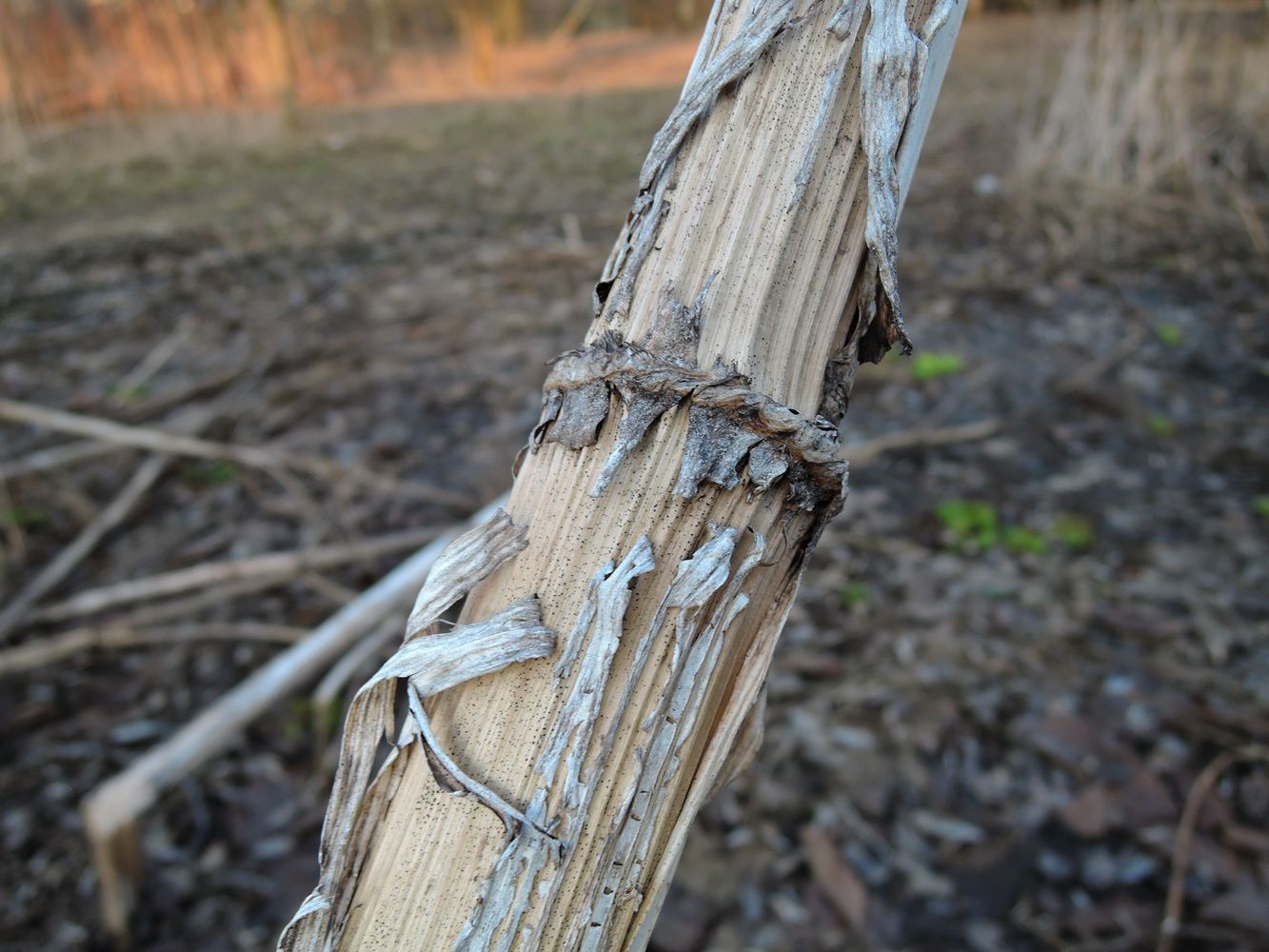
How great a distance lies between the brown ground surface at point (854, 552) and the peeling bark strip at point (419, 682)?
4.35 feet

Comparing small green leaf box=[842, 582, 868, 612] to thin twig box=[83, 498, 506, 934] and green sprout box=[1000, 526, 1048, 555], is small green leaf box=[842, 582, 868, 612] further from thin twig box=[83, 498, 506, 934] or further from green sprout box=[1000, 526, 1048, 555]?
thin twig box=[83, 498, 506, 934]

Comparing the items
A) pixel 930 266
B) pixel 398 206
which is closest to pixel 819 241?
pixel 930 266

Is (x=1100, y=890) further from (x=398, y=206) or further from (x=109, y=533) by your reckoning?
(x=398, y=206)

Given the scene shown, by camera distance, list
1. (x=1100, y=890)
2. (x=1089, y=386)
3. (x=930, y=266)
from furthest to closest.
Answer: (x=930, y=266)
(x=1089, y=386)
(x=1100, y=890)

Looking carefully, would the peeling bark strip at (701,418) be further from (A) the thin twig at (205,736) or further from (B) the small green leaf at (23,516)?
(B) the small green leaf at (23,516)

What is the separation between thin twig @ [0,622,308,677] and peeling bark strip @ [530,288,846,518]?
2.03 meters

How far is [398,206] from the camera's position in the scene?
5066mm

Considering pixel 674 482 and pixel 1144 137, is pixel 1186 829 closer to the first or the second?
pixel 674 482

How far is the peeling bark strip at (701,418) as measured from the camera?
0.42 meters

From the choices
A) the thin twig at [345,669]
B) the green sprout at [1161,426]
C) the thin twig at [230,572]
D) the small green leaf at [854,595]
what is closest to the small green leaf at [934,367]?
the green sprout at [1161,426]

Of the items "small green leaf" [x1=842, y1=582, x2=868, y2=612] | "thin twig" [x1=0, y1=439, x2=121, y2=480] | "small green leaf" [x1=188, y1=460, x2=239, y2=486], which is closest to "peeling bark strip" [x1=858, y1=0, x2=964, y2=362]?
"small green leaf" [x1=842, y1=582, x2=868, y2=612]

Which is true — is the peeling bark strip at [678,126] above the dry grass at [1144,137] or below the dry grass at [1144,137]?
above

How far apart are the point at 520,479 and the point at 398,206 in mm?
5017

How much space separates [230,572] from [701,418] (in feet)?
7.51
